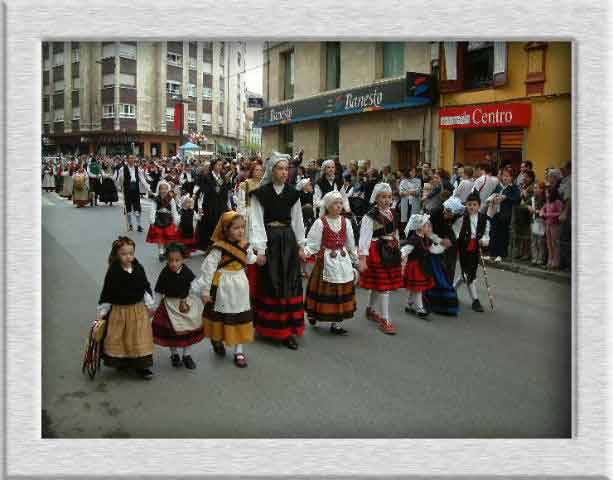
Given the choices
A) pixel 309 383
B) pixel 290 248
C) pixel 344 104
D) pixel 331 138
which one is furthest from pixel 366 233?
pixel 331 138

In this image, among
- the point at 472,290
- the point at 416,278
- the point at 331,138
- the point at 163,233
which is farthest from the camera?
the point at 163,233

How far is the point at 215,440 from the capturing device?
3996 mm

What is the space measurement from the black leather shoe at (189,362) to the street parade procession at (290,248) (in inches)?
0.5

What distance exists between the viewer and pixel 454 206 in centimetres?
715

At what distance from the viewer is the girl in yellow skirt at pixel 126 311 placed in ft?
15.8

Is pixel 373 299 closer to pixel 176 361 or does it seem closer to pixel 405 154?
pixel 176 361

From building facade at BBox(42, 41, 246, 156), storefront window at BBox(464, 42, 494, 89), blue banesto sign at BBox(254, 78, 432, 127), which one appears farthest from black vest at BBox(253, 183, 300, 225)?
storefront window at BBox(464, 42, 494, 89)

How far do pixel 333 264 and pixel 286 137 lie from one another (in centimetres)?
287

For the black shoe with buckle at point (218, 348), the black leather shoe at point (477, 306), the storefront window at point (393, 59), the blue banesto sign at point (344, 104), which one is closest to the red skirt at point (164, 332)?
the black shoe with buckle at point (218, 348)

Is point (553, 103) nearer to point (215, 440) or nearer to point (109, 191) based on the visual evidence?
point (215, 440)

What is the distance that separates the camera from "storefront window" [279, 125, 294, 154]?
8453 millimetres

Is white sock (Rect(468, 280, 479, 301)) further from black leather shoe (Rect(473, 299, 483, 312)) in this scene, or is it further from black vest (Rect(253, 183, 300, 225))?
black vest (Rect(253, 183, 300, 225))

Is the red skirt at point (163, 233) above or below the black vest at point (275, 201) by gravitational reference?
below

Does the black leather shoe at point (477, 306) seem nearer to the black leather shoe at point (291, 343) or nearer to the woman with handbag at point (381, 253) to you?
the woman with handbag at point (381, 253)
